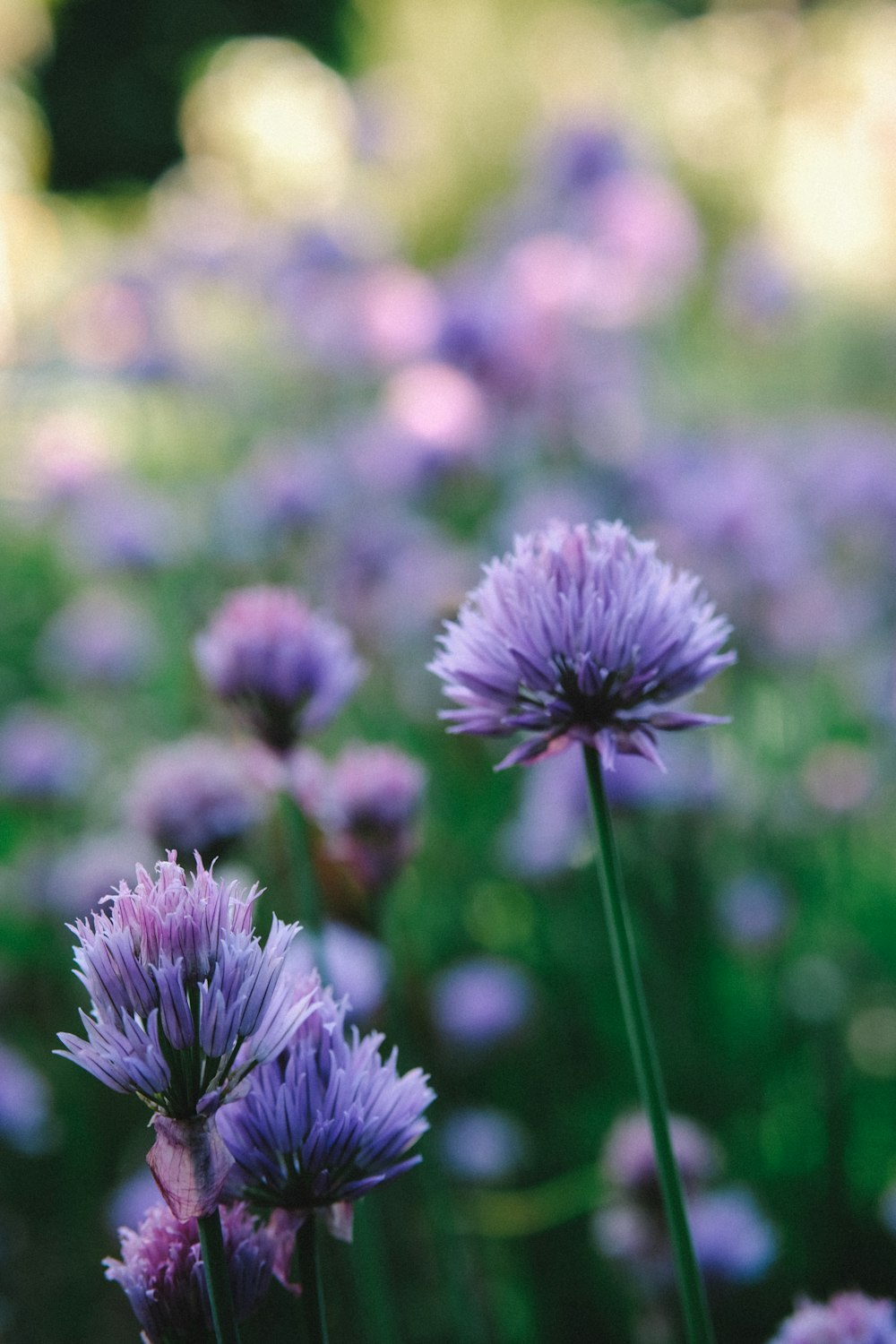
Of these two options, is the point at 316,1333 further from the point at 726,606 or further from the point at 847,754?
the point at 847,754

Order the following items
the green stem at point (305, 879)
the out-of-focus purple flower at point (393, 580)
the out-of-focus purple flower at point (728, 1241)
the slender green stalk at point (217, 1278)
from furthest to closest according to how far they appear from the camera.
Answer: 1. the out-of-focus purple flower at point (393, 580)
2. the out-of-focus purple flower at point (728, 1241)
3. the green stem at point (305, 879)
4. the slender green stalk at point (217, 1278)

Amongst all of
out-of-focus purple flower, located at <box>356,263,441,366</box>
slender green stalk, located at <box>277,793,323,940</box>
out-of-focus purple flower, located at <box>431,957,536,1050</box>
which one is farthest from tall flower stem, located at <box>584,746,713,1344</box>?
out-of-focus purple flower, located at <box>356,263,441,366</box>

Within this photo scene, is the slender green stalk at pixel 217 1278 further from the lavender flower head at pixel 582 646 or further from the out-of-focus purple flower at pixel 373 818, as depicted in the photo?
the out-of-focus purple flower at pixel 373 818

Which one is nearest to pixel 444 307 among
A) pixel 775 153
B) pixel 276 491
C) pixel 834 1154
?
pixel 276 491

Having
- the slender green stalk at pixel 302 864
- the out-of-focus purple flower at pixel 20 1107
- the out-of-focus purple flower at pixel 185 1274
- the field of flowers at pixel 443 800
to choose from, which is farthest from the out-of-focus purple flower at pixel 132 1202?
the out-of-focus purple flower at pixel 185 1274

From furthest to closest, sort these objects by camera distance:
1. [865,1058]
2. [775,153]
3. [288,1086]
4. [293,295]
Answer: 1. [775,153]
2. [293,295]
3. [865,1058]
4. [288,1086]

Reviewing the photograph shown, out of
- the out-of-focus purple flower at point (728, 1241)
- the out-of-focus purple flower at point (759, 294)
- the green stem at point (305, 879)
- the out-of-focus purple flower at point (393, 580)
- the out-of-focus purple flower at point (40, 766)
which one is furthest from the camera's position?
the out-of-focus purple flower at point (759, 294)
